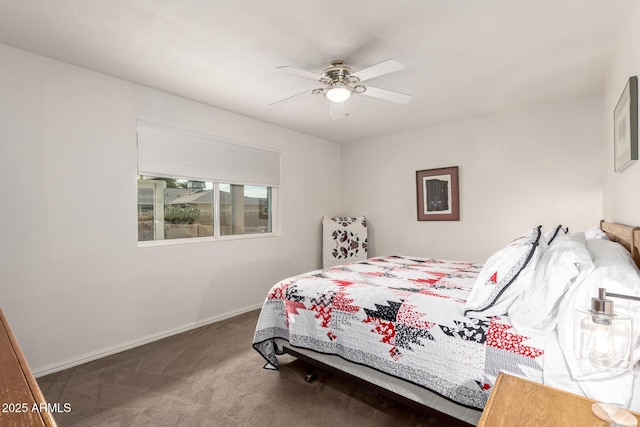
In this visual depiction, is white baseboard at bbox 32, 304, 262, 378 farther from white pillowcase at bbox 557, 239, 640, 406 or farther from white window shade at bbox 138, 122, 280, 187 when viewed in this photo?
white pillowcase at bbox 557, 239, 640, 406

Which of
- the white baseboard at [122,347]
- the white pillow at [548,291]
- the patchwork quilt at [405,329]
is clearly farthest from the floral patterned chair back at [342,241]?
the white pillow at [548,291]

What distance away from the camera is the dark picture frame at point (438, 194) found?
4.29 m

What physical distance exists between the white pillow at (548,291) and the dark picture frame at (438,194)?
9.00 feet

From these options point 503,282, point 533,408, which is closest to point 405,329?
point 503,282

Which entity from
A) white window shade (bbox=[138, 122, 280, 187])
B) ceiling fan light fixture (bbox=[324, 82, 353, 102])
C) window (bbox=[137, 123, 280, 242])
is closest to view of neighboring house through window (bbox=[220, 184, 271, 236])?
window (bbox=[137, 123, 280, 242])

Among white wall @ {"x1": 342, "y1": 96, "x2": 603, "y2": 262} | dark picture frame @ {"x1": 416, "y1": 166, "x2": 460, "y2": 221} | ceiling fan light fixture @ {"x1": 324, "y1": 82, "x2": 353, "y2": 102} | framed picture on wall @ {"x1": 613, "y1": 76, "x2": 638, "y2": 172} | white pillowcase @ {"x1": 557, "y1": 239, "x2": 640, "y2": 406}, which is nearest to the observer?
white pillowcase @ {"x1": 557, "y1": 239, "x2": 640, "y2": 406}

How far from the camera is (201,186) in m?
3.68

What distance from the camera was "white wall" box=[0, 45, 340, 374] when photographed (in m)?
2.40

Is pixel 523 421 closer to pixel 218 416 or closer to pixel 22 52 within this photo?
pixel 218 416

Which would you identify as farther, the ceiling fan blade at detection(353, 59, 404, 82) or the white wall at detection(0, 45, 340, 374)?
the white wall at detection(0, 45, 340, 374)

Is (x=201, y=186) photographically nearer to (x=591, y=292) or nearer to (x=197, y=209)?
(x=197, y=209)

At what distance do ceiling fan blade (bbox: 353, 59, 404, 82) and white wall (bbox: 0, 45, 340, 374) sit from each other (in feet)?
6.78

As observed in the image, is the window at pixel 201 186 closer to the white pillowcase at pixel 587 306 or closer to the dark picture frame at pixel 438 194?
the dark picture frame at pixel 438 194

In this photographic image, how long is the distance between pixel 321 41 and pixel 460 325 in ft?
6.67
